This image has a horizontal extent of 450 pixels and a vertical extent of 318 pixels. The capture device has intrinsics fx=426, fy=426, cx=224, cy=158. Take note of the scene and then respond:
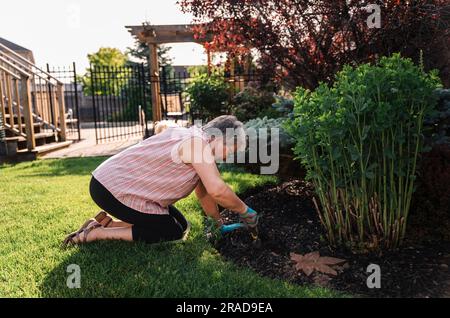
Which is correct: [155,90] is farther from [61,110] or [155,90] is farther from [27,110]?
[27,110]

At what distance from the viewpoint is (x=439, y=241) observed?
122 inches

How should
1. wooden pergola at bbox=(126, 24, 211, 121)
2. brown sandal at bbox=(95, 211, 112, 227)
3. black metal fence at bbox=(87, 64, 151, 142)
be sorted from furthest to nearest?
1. black metal fence at bbox=(87, 64, 151, 142)
2. wooden pergola at bbox=(126, 24, 211, 121)
3. brown sandal at bbox=(95, 211, 112, 227)

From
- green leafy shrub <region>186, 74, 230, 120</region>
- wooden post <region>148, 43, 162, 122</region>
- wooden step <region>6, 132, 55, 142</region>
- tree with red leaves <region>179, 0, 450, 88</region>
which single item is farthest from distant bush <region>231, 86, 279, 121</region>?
wooden step <region>6, 132, 55, 142</region>

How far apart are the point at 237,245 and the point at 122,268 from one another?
869mm

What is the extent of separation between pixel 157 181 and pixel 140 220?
312 mm

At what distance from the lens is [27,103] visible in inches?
344

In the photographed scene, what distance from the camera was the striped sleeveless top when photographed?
304 centimetres

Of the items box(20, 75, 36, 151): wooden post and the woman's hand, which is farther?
box(20, 75, 36, 151): wooden post

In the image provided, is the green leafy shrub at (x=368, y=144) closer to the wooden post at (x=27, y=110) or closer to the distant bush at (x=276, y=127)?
the distant bush at (x=276, y=127)

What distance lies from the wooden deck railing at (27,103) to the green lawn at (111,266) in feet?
16.1

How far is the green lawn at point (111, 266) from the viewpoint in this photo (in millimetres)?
2420

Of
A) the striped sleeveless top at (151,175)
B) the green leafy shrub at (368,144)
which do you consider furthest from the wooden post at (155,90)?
the green leafy shrub at (368,144)

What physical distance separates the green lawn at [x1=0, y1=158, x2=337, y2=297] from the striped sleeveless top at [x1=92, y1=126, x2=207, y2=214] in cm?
34

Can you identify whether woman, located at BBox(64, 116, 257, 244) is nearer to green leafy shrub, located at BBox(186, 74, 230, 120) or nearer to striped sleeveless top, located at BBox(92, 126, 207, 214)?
striped sleeveless top, located at BBox(92, 126, 207, 214)
